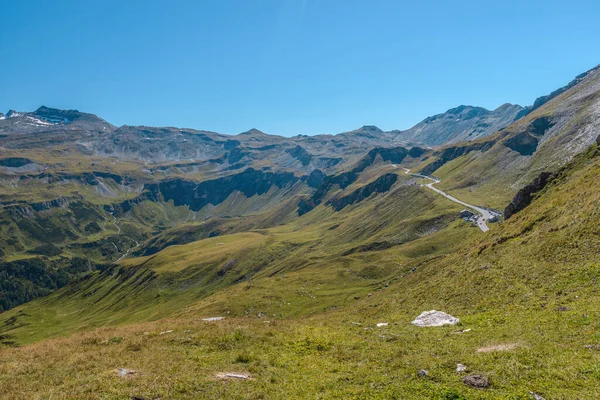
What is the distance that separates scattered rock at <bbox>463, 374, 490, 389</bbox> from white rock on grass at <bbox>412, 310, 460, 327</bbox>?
13.1m

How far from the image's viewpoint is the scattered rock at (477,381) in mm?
17234

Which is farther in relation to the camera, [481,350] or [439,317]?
[439,317]

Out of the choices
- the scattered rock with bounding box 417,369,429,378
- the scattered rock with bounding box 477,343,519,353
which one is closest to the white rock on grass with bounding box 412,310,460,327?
the scattered rock with bounding box 477,343,519,353

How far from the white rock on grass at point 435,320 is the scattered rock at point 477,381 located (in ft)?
42.8

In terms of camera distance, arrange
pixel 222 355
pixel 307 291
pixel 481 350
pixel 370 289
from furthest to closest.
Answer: pixel 307 291
pixel 370 289
pixel 222 355
pixel 481 350

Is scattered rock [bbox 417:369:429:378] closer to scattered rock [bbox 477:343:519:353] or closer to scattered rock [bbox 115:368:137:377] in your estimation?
scattered rock [bbox 477:343:519:353]

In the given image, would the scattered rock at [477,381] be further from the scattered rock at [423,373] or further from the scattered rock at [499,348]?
the scattered rock at [499,348]

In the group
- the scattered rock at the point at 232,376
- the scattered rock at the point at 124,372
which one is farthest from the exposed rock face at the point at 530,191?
the scattered rock at the point at 124,372

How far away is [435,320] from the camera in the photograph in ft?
106

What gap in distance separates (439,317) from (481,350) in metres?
11.3

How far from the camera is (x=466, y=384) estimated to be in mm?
17562

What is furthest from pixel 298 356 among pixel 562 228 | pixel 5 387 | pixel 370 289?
pixel 370 289

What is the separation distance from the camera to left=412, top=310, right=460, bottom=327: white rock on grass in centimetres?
3108

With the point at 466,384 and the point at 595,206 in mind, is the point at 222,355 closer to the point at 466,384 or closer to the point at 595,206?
the point at 466,384
